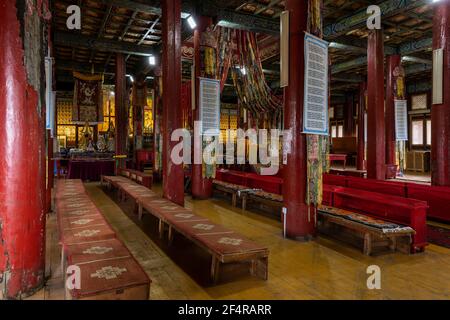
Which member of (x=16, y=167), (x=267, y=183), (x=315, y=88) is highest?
(x=315, y=88)

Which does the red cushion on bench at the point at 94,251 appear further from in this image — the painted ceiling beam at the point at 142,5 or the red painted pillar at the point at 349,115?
the red painted pillar at the point at 349,115

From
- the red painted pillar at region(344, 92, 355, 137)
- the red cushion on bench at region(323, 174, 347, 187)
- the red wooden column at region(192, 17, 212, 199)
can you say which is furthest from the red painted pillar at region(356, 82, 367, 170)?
the red wooden column at region(192, 17, 212, 199)

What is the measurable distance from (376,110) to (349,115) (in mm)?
11316

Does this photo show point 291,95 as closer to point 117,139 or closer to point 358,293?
point 358,293

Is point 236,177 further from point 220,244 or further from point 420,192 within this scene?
point 220,244

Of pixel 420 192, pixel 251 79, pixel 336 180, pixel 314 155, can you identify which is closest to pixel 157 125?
pixel 251 79

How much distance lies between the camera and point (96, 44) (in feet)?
32.4

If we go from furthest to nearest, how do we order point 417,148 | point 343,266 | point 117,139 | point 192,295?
point 417,148 → point 117,139 → point 343,266 → point 192,295

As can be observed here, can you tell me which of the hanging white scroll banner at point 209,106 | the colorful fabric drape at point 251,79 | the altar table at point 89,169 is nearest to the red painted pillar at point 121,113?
the altar table at point 89,169

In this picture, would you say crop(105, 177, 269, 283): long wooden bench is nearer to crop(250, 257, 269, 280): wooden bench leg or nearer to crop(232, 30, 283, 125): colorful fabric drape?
crop(250, 257, 269, 280): wooden bench leg

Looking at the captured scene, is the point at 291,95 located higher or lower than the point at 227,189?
higher

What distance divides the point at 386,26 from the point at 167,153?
7.06 m

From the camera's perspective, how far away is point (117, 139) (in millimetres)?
11477

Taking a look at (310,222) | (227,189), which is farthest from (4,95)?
(227,189)
